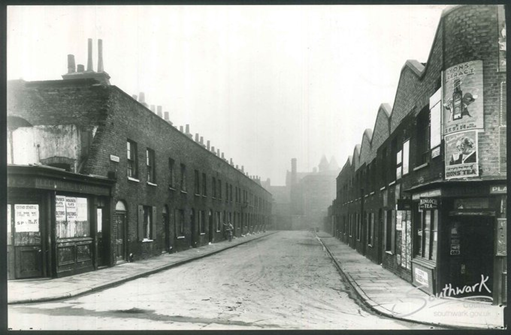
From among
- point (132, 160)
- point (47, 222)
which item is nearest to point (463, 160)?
point (47, 222)

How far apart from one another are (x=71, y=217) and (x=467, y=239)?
1173 centimetres

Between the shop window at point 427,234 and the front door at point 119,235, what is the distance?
10.9 m

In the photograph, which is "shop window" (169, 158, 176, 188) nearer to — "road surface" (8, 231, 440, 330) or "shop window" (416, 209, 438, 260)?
"road surface" (8, 231, 440, 330)

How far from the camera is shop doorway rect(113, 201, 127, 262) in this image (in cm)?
1666

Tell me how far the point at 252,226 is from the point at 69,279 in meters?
43.6

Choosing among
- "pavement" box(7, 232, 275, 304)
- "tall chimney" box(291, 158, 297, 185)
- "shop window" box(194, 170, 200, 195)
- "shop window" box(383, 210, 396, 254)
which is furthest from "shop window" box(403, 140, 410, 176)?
"tall chimney" box(291, 158, 297, 185)

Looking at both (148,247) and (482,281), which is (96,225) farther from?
(482,281)

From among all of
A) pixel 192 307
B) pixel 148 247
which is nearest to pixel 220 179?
pixel 148 247

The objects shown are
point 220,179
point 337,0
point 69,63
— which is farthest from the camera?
point 220,179

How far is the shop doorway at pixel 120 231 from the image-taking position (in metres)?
16.7

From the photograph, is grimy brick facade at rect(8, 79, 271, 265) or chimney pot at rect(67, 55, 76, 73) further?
chimney pot at rect(67, 55, 76, 73)

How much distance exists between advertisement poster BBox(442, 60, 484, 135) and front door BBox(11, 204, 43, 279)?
11646 millimetres

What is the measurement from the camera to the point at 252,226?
5581 centimetres

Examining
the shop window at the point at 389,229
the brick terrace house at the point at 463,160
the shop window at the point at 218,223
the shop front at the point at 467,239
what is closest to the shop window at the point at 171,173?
the shop window at the point at 218,223
